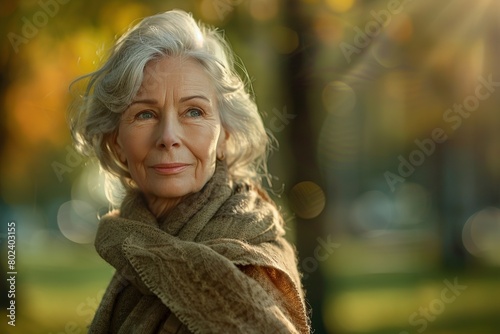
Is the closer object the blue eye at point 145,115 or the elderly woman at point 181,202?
the elderly woman at point 181,202

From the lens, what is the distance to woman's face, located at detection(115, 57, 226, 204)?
98.2 inches

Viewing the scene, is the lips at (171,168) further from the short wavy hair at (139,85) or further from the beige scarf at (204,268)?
the short wavy hair at (139,85)

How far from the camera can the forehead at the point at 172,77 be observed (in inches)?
98.3

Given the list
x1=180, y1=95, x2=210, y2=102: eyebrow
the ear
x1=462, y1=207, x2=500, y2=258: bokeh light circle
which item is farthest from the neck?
x1=462, y1=207, x2=500, y2=258: bokeh light circle

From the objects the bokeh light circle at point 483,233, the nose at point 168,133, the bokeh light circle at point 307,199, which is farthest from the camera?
the bokeh light circle at point 483,233

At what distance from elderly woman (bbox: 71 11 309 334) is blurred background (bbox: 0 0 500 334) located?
61 cm

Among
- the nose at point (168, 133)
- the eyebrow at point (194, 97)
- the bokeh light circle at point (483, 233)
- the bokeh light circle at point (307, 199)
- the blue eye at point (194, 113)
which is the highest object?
the eyebrow at point (194, 97)

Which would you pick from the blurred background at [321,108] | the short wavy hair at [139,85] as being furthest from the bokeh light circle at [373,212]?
the short wavy hair at [139,85]

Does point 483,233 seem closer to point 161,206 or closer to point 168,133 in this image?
point 161,206

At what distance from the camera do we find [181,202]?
2570mm

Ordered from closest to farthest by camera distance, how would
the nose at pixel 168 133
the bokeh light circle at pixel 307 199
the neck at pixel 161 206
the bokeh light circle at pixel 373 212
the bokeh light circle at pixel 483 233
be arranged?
the nose at pixel 168 133 < the neck at pixel 161 206 < the bokeh light circle at pixel 307 199 < the bokeh light circle at pixel 483 233 < the bokeh light circle at pixel 373 212

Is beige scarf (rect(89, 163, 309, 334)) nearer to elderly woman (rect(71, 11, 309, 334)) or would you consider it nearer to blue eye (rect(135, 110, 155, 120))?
elderly woman (rect(71, 11, 309, 334))

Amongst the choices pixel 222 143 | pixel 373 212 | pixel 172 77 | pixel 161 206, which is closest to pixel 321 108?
pixel 222 143

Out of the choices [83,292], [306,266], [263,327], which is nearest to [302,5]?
[306,266]
